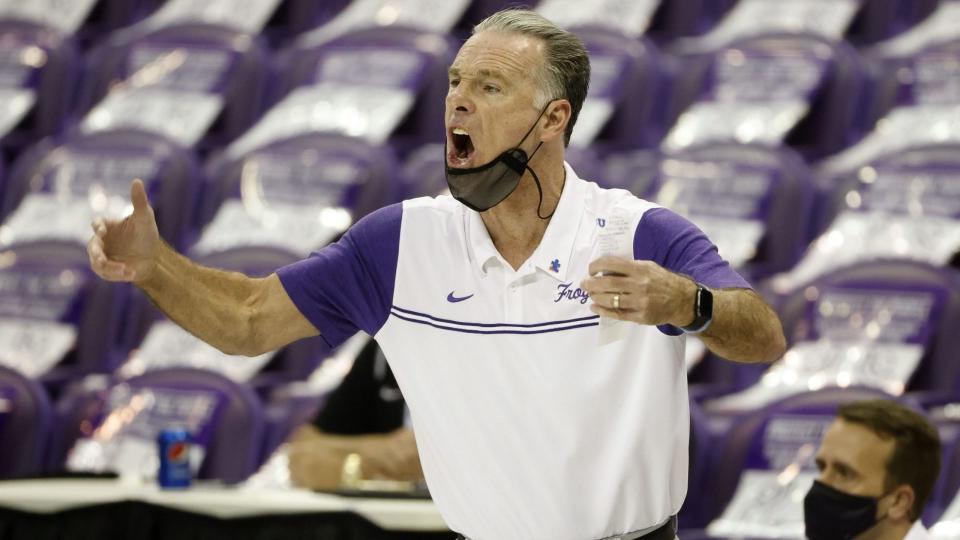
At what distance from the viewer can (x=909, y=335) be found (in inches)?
185

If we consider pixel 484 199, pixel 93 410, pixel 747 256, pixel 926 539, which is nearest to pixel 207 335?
pixel 484 199

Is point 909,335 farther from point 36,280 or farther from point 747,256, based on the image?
point 36,280

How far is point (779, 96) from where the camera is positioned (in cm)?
580

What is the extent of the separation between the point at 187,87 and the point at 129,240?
436 cm

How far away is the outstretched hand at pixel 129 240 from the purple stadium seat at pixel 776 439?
238cm

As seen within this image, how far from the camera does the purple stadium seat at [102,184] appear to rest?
6113 mm

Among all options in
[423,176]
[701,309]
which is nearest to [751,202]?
[423,176]

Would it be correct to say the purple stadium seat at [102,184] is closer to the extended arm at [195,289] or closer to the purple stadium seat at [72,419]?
the purple stadium seat at [72,419]

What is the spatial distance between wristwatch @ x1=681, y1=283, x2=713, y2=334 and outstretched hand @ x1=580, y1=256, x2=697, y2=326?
0.11 feet

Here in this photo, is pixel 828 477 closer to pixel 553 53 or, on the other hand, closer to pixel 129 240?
pixel 553 53

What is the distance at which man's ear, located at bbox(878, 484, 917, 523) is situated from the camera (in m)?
3.69

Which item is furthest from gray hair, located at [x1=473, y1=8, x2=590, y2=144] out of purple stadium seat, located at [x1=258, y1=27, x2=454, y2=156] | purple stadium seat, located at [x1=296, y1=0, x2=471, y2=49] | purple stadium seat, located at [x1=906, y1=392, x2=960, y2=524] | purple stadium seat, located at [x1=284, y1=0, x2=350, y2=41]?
purple stadium seat, located at [x1=284, y1=0, x2=350, y2=41]

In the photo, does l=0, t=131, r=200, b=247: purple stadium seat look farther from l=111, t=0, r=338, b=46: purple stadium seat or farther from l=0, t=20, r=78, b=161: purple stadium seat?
l=111, t=0, r=338, b=46: purple stadium seat

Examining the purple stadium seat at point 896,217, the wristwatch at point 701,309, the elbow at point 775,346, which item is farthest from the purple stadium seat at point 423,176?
the wristwatch at point 701,309
